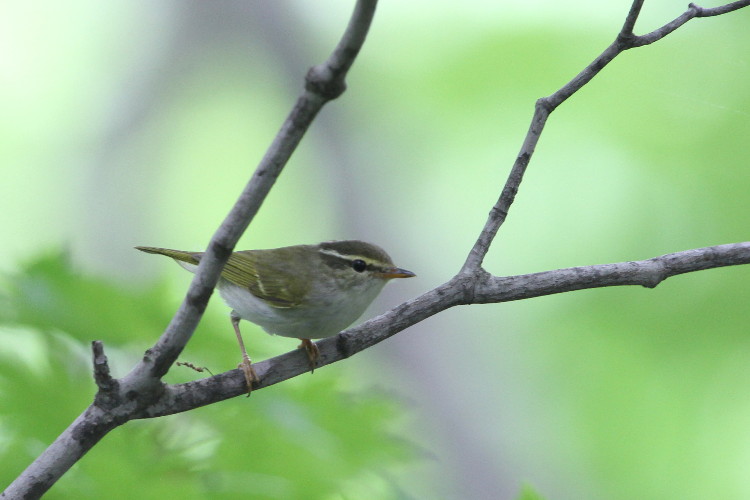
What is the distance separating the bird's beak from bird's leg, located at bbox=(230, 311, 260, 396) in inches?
24.9

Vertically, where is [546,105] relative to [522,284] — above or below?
above

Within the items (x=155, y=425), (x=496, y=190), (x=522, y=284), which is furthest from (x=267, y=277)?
(x=496, y=190)

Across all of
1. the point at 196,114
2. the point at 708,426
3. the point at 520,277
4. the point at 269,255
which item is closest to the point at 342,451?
the point at 520,277

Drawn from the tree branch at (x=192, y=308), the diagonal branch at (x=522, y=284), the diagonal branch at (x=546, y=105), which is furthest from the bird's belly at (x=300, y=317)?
the tree branch at (x=192, y=308)

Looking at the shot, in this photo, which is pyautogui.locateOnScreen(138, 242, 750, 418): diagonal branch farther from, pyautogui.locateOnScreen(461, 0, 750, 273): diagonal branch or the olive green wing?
the olive green wing

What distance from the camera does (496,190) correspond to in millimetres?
6422

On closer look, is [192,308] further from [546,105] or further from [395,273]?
[395,273]

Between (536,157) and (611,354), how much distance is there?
1829 mm

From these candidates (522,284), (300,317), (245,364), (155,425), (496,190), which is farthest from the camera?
(496,190)

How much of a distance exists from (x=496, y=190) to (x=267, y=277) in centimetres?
366

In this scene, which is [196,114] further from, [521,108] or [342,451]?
[342,451]

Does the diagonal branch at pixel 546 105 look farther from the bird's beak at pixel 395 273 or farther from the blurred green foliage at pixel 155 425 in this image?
the bird's beak at pixel 395 273

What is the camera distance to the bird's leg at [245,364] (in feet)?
6.25

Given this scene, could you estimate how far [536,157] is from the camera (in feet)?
21.7
